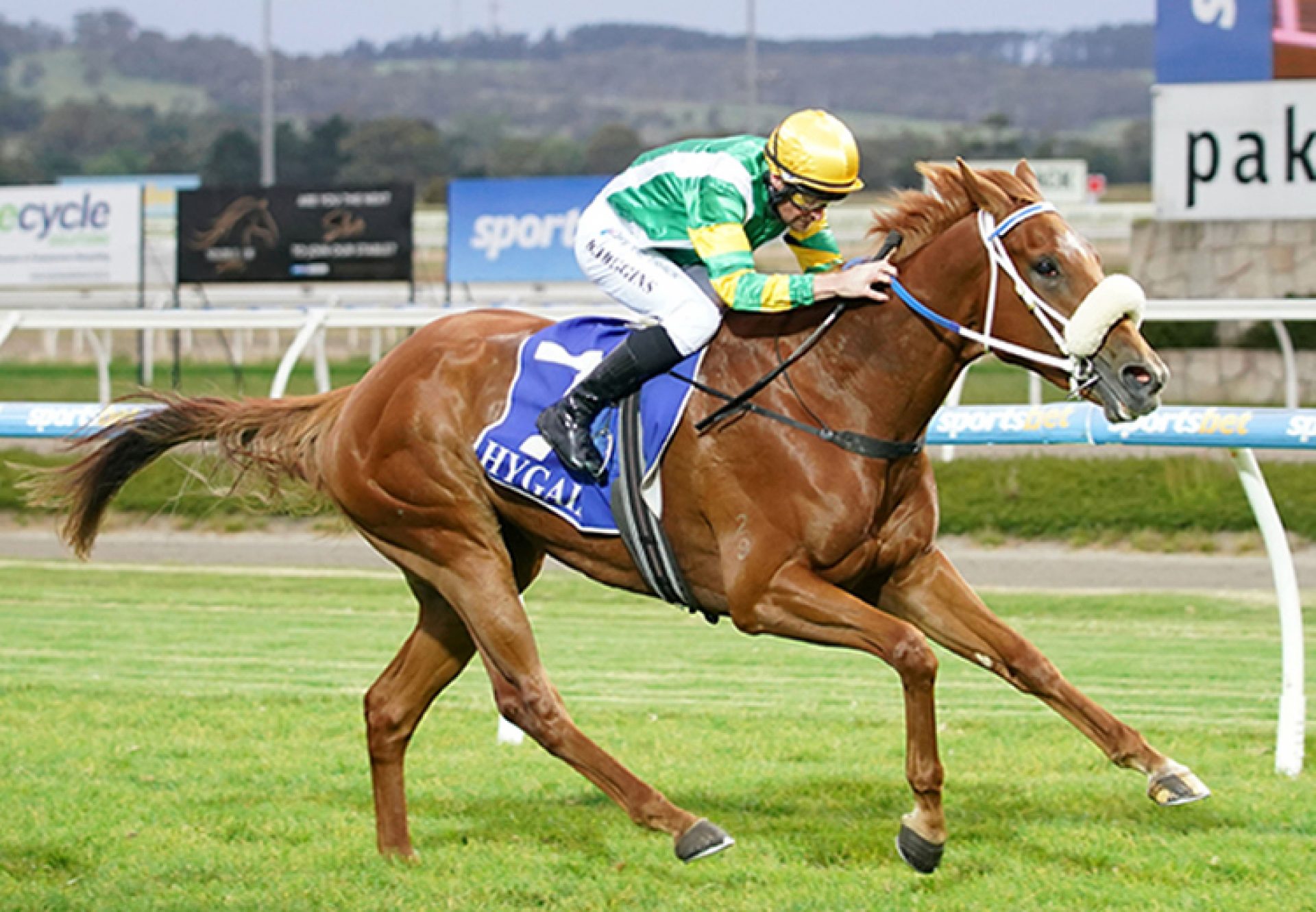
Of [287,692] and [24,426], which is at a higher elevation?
[24,426]

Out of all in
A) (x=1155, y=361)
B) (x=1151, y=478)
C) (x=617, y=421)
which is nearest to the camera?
(x=1155, y=361)

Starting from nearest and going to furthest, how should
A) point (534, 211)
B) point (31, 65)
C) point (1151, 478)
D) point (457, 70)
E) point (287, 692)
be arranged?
1. point (287, 692)
2. point (1151, 478)
3. point (534, 211)
4. point (31, 65)
5. point (457, 70)

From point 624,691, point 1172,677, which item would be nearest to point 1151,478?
point 1172,677

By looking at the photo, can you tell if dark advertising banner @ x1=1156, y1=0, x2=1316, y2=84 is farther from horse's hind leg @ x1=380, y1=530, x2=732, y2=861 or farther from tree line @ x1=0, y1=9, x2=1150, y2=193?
tree line @ x1=0, y1=9, x2=1150, y2=193

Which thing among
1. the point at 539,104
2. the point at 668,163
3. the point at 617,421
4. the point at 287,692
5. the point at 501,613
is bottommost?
the point at 287,692

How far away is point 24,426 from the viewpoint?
745 centimetres

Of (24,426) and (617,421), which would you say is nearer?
(617,421)

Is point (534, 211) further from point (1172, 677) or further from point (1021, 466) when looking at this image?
point (1172, 677)

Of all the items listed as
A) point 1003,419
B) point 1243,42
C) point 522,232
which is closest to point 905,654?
point 1003,419

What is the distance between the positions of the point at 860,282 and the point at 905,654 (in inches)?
35.3

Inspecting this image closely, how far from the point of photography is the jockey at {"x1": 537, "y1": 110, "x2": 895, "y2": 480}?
4.21m

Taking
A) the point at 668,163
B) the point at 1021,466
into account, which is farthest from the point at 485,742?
the point at 1021,466

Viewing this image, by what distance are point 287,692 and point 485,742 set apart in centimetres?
118

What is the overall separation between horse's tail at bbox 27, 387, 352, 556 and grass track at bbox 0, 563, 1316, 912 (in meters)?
0.80
